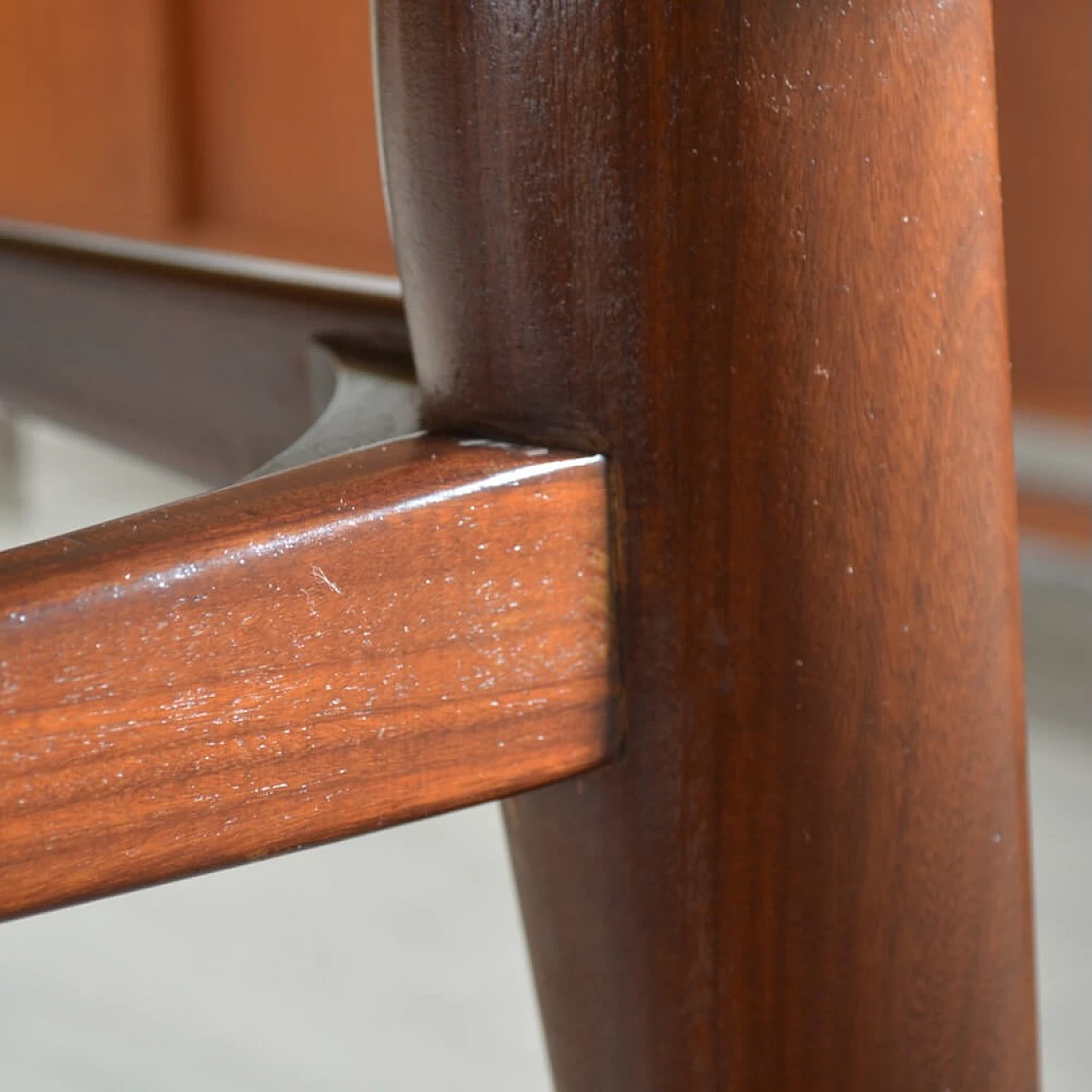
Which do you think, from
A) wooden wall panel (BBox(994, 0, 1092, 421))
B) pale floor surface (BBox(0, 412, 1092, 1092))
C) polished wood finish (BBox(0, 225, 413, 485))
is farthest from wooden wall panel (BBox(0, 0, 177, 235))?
polished wood finish (BBox(0, 225, 413, 485))

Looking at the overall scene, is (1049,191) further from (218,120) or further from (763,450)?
(763,450)

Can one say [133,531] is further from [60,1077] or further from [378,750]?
[60,1077]

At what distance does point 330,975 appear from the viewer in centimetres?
43

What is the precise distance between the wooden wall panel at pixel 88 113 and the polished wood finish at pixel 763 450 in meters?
1.16

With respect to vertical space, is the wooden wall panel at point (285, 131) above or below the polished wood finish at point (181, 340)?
below

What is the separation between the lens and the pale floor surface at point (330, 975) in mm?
382

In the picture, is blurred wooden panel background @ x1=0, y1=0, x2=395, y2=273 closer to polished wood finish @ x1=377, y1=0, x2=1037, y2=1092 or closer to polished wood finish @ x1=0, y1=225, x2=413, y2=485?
polished wood finish @ x1=0, y1=225, x2=413, y2=485

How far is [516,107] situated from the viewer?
3.9 inches

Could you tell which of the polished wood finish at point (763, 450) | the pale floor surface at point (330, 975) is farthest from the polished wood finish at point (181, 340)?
the pale floor surface at point (330, 975)

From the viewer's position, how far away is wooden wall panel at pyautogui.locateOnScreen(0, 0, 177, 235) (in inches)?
48.7

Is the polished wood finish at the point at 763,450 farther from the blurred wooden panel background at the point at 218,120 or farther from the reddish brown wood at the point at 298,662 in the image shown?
the blurred wooden panel background at the point at 218,120

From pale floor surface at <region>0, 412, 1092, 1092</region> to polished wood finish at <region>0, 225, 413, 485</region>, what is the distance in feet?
0.61

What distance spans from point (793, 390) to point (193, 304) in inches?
4.3

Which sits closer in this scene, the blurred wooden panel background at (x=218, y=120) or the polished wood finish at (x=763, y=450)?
the polished wood finish at (x=763, y=450)
